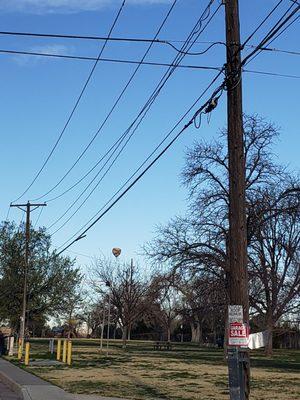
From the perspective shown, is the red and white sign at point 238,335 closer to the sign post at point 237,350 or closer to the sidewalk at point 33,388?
the sign post at point 237,350

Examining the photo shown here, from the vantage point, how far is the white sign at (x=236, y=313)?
1066cm

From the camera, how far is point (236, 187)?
37.0 ft

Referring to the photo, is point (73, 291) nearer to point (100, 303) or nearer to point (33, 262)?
point (33, 262)

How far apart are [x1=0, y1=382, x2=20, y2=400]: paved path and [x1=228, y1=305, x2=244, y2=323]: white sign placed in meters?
7.83

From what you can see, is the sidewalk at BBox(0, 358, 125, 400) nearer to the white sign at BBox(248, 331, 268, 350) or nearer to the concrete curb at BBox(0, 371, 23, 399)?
the concrete curb at BBox(0, 371, 23, 399)

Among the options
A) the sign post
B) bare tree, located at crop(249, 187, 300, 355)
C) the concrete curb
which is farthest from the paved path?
bare tree, located at crop(249, 187, 300, 355)

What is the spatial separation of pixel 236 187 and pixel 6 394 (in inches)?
389

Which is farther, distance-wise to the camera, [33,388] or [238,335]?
[33,388]

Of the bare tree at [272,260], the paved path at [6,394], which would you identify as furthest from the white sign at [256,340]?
the bare tree at [272,260]

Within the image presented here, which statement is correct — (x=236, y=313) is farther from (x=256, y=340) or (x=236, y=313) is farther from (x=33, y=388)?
(x=33, y=388)

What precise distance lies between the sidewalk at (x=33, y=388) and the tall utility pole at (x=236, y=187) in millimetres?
5615

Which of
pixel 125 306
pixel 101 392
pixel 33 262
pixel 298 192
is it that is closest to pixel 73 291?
pixel 33 262

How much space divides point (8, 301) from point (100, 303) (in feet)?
136

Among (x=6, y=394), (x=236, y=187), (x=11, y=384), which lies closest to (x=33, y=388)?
(x=6, y=394)
